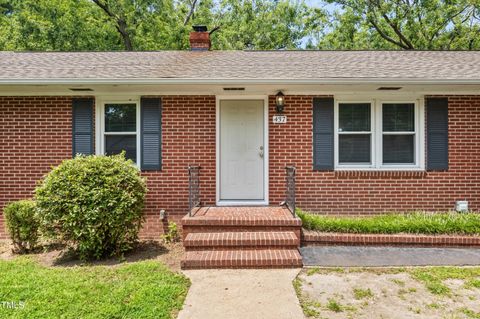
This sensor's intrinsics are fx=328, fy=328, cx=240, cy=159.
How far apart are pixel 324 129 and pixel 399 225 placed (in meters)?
2.10

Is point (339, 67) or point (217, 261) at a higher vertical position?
point (339, 67)

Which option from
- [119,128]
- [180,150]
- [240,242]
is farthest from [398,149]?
[119,128]

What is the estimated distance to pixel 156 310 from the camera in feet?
10.9

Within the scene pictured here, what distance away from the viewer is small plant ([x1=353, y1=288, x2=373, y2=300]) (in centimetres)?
361

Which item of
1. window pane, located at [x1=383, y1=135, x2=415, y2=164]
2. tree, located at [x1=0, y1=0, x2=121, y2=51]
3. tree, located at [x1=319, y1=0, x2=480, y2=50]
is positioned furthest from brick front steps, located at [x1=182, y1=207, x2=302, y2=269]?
tree, located at [x1=319, y1=0, x2=480, y2=50]

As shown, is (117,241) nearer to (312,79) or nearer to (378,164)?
(312,79)

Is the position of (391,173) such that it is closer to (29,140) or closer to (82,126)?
(82,126)

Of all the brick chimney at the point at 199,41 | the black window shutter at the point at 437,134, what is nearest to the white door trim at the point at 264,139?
the black window shutter at the point at 437,134

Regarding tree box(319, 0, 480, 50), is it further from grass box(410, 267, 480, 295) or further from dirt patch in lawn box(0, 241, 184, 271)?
dirt patch in lawn box(0, 241, 184, 271)

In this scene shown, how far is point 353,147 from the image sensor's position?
6316 mm

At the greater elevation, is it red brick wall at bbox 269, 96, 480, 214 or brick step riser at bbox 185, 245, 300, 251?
red brick wall at bbox 269, 96, 480, 214

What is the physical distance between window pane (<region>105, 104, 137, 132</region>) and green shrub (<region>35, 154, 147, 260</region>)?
4.15ft

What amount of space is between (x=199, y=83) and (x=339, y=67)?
2877 millimetres

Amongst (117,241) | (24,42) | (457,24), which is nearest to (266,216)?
(117,241)
